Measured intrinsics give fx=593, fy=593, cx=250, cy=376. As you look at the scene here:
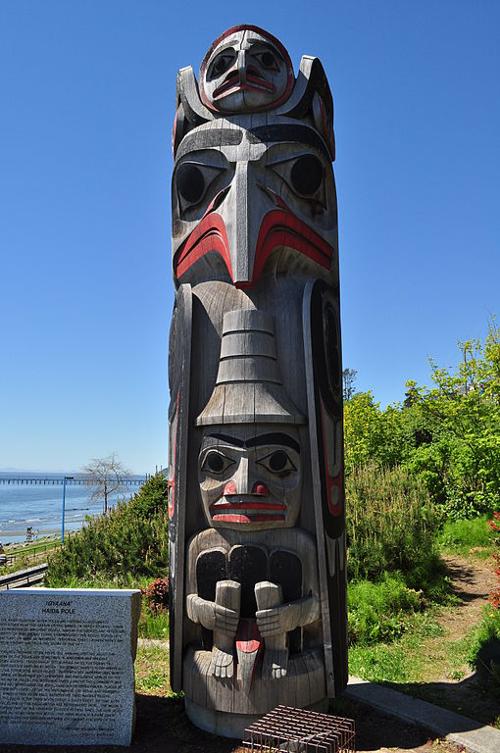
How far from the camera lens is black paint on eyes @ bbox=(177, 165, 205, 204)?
18.1 feet

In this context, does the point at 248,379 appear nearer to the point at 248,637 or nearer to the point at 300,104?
the point at 248,637

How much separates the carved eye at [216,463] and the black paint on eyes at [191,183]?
2.39m

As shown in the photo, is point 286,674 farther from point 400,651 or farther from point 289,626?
point 400,651

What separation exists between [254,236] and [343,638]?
3.50 m

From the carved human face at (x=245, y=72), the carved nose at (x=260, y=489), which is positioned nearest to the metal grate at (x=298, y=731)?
the carved nose at (x=260, y=489)

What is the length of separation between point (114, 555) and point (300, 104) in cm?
946

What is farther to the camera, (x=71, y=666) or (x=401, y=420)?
(x=401, y=420)

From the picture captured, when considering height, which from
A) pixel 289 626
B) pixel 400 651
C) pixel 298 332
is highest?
pixel 298 332

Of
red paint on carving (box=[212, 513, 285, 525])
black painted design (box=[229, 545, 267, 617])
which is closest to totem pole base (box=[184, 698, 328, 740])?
black painted design (box=[229, 545, 267, 617])

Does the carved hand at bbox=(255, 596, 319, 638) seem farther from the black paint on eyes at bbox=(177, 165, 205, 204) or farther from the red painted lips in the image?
the black paint on eyes at bbox=(177, 165, 205, 204)

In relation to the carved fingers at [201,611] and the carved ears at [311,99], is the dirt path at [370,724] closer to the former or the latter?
the carved fingers at [201,611]

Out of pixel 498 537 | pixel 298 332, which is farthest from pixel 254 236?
pixel 498 537

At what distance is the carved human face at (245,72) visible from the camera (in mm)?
5527

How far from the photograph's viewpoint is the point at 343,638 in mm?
5020
